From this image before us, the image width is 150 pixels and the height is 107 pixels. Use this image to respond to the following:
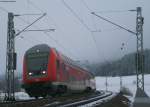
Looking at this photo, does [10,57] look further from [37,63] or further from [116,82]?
[116,82]

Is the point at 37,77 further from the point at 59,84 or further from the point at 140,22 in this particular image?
the point at 140,22

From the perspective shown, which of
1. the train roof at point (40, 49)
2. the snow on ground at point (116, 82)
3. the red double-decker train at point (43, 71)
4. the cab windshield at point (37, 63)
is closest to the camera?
the red double-decker train at point (43, 71)

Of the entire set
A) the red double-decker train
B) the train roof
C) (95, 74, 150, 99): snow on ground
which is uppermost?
the train roof

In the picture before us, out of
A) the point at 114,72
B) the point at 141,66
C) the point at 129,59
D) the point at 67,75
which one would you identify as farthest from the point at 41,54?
the point at 114,72

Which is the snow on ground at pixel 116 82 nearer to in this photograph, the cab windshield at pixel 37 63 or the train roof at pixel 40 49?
the train roof at pixel 40 49

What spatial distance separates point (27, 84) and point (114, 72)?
7373cm

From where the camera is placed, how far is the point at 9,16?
34.0m

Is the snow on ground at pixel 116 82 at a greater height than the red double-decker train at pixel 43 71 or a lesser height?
lesser

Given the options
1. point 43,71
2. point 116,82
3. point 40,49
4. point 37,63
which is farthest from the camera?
point 116,82

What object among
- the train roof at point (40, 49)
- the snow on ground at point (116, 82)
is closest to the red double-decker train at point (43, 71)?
the train roof at point (40, 49)

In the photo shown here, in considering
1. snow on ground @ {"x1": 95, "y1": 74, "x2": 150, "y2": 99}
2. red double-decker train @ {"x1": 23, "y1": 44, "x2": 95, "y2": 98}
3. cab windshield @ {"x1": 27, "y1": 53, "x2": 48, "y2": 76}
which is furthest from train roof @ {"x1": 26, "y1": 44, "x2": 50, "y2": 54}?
snow on ground @ {"x1": 95, "y1": 74, "x2": 150, "y2": 99}

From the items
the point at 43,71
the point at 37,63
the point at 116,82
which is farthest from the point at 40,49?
the point at 116,82

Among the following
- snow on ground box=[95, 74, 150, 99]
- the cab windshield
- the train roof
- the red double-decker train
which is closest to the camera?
the red double-decker train

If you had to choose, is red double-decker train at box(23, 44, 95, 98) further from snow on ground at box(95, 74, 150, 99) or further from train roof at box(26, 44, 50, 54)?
snow on ground at box(95, 74, 150, 99)
